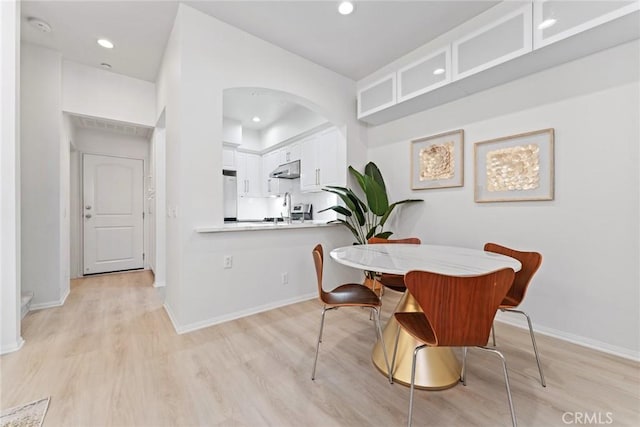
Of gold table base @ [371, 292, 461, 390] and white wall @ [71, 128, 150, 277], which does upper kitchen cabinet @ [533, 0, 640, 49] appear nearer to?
gold table base @ [371, 292, 461, 390]

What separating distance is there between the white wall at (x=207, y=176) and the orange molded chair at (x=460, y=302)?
1.95 m

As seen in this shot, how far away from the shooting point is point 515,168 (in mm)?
2498

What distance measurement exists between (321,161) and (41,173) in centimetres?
336

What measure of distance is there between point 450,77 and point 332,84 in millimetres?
1514

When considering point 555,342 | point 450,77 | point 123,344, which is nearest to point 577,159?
point 450,77

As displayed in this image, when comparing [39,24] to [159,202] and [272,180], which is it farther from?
[272,180]

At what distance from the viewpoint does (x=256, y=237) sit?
283 centimetres

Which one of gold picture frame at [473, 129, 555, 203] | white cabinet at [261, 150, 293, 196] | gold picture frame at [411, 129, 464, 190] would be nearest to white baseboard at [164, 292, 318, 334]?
gold picture frame at [411, 129, 464, 190]

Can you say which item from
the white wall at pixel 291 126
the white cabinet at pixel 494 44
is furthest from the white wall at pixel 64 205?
the white cabinet at pixel 494 44

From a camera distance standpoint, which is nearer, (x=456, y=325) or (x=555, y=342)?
(x=456, y=325)

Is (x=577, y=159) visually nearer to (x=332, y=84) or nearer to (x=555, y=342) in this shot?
(x=555, y=342)

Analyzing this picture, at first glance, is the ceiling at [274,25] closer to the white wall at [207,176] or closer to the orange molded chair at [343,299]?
the white wall at [207,176]

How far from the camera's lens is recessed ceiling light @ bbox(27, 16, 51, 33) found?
256cm

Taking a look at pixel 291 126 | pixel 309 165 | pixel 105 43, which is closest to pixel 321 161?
pixel 309 165
